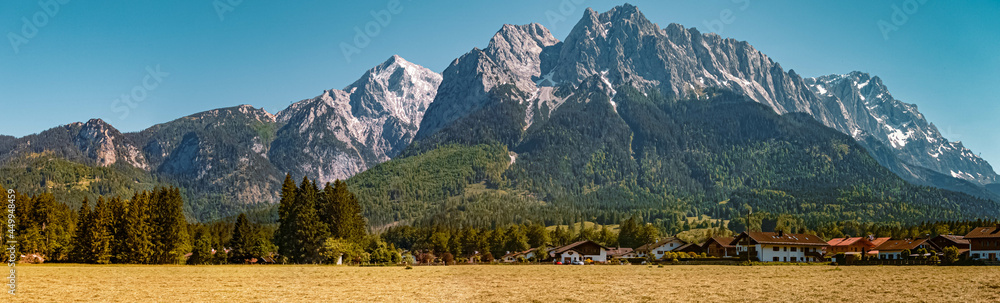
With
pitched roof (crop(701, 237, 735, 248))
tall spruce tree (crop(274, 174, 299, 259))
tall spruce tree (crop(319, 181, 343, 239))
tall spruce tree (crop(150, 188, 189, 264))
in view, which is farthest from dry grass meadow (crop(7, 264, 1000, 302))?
pitched roof (crop(701, 237, 735, 248))

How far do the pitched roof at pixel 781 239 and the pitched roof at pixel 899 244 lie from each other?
11.5 m

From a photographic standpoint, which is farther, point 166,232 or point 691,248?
point 691,248

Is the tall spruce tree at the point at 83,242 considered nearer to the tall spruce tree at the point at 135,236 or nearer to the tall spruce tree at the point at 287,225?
the tall spruce tree at the point at 135,236

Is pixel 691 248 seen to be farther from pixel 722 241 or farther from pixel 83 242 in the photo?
pixel 83 242

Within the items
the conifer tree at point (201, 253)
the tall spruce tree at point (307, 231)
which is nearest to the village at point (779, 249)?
the tall spruce tree at point (307, 231)

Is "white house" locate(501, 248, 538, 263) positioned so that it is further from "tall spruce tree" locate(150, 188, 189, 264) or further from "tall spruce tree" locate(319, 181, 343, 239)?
"tall spruce tree" locate(150, 188, 189, 264)

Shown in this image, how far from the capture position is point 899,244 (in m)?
146

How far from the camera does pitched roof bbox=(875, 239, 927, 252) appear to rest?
5433 inches

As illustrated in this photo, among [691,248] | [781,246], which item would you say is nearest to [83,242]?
[691,248]

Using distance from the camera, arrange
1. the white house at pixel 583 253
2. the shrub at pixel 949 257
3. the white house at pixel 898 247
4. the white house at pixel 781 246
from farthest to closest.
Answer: the white house at pixel 583 253, the white house at pixel 781 246, the white house at pixel 898 247, the shrub at pixel 949 257

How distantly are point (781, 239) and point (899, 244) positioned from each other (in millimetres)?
23772

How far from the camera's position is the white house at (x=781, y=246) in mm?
143875

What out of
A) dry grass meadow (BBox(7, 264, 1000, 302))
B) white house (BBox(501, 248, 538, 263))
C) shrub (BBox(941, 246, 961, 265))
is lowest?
white house (BBox(501, 248, 538, 263))

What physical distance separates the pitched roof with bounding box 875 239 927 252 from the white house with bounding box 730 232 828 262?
11.3 metres
